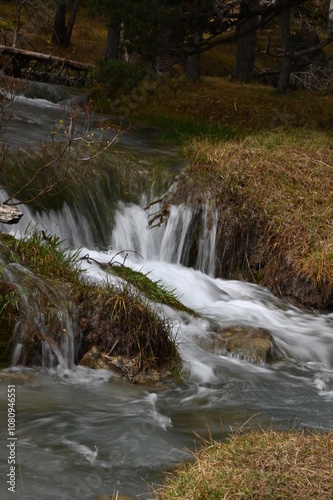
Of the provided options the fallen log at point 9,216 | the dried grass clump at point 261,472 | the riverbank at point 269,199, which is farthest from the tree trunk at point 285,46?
the dried grass clump at point 261,472

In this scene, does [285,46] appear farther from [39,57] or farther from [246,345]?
[246,345]

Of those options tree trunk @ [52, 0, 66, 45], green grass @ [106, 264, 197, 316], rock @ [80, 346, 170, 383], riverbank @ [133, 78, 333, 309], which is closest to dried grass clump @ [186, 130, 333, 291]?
riverbank @ [133, 78, 333, 309]

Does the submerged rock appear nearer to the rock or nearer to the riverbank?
the rock

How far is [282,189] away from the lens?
34.8 ft

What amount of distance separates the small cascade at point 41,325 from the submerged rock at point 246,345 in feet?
5.08

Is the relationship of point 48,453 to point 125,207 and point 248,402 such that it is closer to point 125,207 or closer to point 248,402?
point 248,402

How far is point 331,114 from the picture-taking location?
673 inches

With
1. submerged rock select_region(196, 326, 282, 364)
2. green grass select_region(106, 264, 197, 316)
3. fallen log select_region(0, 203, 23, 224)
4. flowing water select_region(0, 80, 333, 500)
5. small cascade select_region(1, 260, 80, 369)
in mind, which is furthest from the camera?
green grass select_region(106, 264, 197, 316)

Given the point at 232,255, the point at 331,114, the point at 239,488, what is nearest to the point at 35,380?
the point at 239,488

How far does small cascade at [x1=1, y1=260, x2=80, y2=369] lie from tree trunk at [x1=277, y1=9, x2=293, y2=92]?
1532 cm

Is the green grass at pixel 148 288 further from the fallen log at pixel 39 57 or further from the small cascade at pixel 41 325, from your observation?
the fallen log at pixel 39 57

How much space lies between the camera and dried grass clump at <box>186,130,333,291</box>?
9680 mm

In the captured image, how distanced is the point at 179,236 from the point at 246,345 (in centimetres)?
329

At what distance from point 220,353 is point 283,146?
5.36 m
